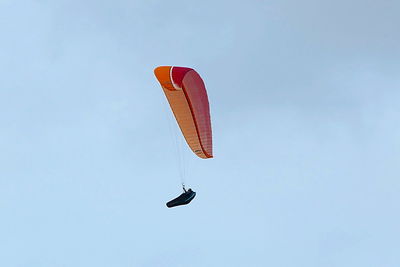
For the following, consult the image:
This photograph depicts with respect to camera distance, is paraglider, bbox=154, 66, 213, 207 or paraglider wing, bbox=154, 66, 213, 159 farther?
paraglider wing, bbox=154, 66, 213, 159

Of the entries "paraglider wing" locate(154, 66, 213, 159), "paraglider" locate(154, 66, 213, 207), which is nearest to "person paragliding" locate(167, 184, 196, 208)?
"paraglider" locate(154, 66, 213, 207)

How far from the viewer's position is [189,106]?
128125 millimetres

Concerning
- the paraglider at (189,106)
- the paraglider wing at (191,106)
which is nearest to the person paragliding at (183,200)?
the paraglider at (189,106)

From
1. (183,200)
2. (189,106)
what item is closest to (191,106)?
(189,106)

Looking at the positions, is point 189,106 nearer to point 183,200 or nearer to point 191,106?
point 191,106

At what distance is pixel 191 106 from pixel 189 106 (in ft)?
0.70

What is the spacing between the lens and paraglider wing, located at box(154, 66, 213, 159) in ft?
415

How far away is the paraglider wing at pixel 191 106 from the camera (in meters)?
127

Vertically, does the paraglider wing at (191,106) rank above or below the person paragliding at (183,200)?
above

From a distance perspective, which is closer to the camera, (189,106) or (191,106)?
(191,106)

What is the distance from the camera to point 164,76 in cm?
12644

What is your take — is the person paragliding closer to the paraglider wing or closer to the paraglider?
the paraglider

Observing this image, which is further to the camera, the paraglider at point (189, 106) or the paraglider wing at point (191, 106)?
the paraglider wing at point (191, 106)

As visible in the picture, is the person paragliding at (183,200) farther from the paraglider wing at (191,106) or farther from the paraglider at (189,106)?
the paraglider wing at (191,106)
